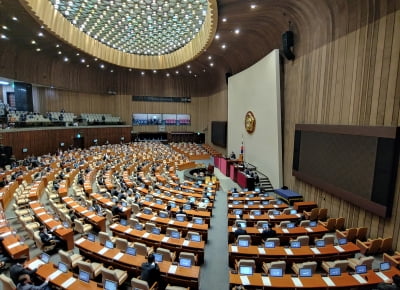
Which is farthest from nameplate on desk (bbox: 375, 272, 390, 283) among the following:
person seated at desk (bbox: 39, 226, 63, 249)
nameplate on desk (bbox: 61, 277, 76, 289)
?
person seated at desk (bbox: 39, 226, 63, 249)

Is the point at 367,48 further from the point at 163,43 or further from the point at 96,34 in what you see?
the point at 96,34

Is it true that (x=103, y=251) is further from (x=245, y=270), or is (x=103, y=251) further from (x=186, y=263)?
(x=245, y=270)

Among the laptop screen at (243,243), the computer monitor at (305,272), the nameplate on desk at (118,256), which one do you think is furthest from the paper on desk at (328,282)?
the nameplate on desk at (118,256)

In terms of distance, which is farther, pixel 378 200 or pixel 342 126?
pixel 342 126

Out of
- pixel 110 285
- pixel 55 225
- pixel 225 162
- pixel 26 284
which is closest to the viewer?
pixel 26 284

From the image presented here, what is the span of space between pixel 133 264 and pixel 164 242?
1.37 meters

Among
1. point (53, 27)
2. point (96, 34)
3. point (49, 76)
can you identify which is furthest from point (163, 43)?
point (49, 76)

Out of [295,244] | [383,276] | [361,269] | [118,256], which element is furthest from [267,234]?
[118,256]

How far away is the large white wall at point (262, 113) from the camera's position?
→ 15172 millimetres

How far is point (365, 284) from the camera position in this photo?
17.6 ft

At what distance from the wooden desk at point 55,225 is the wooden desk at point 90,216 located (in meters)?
0.98

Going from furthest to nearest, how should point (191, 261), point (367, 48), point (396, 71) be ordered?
point (367, 48) → point (396, 71) → point (191, 261)

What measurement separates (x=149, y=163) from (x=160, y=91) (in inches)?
764

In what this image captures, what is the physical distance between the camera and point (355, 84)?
961 cm
